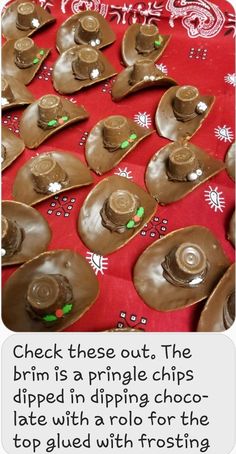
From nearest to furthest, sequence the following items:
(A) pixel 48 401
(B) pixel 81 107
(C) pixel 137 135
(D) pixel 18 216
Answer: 1. (A) pixel 48 401
2. (D) pixel 18 216
3. (C) pixel 137 135
4. (B) pixel 81 107

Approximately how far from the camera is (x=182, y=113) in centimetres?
241

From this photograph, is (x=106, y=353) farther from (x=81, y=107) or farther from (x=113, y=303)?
(x=81, y=107)

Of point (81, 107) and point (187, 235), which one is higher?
point (81, 107)

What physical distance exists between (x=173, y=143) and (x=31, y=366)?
1.34m

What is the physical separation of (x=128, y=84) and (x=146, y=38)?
0.38m

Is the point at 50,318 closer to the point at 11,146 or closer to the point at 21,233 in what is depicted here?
the point at 21,233

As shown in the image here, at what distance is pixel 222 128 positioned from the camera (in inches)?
96.5

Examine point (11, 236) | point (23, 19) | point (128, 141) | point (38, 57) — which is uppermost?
point (23, 19)

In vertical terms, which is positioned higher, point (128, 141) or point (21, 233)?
point (128, 141)

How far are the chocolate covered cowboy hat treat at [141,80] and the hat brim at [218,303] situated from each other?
4.20ft

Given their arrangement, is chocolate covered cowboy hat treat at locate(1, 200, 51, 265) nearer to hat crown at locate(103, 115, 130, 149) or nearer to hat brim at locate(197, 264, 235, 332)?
hat crown at locate(103, 115, 130, 149)

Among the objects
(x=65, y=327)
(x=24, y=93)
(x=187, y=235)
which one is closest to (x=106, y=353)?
(x=65, y=327)

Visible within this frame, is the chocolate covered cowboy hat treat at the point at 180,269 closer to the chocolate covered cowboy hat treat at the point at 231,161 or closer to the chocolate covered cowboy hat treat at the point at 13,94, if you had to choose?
the chocolate covered cowboy hat treat at the point at 231,161

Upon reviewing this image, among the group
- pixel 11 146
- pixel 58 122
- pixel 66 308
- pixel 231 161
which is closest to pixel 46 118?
pixel 58 122
